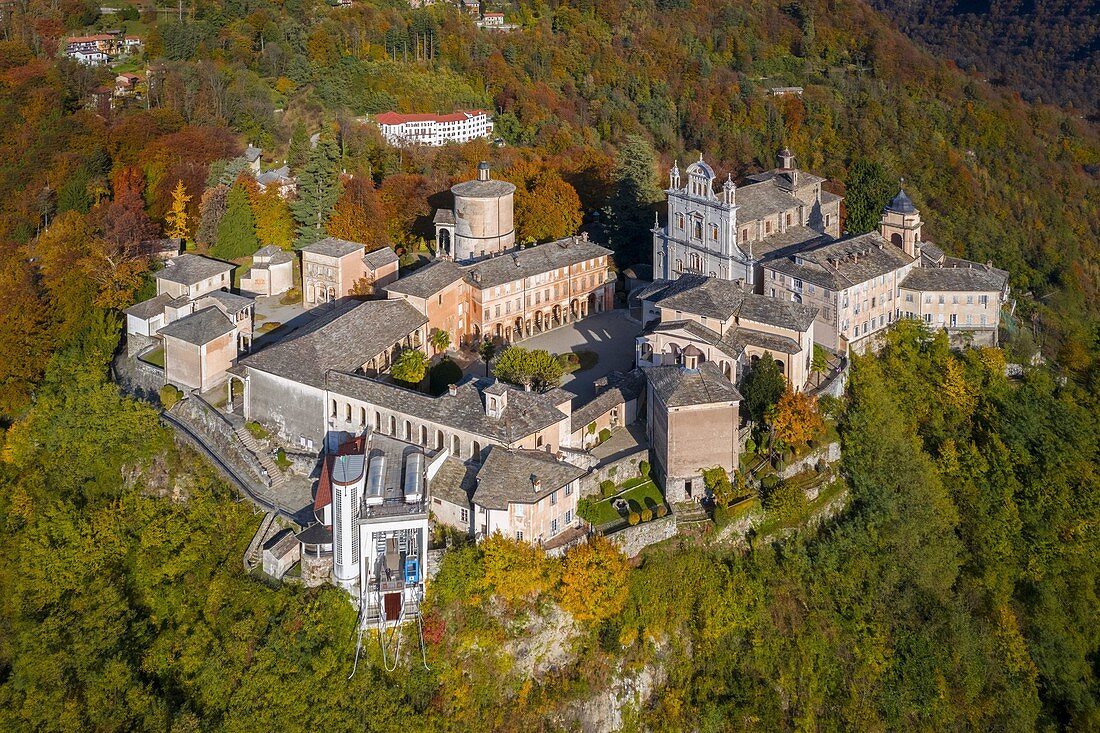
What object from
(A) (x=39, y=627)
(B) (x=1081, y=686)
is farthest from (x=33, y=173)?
(B) (x=1081, y=686)

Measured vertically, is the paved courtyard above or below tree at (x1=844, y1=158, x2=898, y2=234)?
below

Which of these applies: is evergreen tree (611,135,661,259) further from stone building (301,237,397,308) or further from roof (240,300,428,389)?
roof (240,300,428,389)

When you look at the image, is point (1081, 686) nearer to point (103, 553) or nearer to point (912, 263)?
point (912, 263)

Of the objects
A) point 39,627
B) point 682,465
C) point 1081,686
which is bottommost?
point 1081,686

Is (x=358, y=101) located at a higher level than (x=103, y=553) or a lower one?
higher

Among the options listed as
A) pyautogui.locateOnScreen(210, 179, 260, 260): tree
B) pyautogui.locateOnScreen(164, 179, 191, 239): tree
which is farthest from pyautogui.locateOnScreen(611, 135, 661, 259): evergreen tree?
pyautogui.locateOnScreen(164, 179, 191, 239): tree

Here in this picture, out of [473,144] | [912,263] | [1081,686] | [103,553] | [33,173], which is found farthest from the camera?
[473,144]
